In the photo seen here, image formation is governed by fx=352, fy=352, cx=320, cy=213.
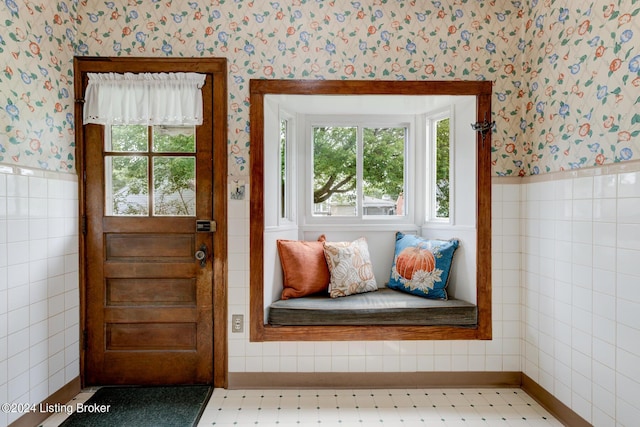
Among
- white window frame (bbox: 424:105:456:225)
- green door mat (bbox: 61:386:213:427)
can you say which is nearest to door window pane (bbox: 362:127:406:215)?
white window frame (bbox: 424:105:456:225)

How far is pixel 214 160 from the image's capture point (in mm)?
2230

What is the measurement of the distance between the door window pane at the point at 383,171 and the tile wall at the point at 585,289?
993mm

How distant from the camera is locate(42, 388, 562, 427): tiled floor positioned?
189 cm

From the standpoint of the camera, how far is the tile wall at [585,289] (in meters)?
1.52

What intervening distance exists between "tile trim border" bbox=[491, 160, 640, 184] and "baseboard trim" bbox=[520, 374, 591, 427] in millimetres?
1225

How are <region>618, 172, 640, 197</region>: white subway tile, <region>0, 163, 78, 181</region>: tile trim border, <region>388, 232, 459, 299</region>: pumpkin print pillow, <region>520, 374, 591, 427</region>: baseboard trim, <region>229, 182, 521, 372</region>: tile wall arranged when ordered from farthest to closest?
<region>388, 232, 459, 299</region>: pumpkin print pillow, <region>229, 182, 521, 372</region>: tile wall, <region>520, 374, 591, 427</region>: baseboard trim, <region>0, 163, 78, 181</region>: tile trim border, <region>618, 172, 640, 197</region>: white subway tile

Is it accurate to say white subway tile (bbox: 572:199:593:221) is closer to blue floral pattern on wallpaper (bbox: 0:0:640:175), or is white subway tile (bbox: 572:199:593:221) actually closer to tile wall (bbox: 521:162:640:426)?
tile wall (bbox: 521:162:640:426)

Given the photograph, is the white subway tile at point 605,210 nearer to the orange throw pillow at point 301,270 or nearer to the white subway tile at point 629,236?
the white subway tile at point 629,236

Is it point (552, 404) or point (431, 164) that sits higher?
point (431, 164)

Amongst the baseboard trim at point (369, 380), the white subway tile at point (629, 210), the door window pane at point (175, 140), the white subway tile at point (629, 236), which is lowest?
the baseboard trim at point (369, 380)

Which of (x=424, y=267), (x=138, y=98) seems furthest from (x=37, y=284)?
(x=424, y=267)

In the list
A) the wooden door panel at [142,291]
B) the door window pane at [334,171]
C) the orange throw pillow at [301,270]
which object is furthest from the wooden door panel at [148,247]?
the door window pane at [334,171]

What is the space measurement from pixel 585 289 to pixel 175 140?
2.46 metres

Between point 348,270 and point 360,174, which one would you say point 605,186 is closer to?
point 348,270
